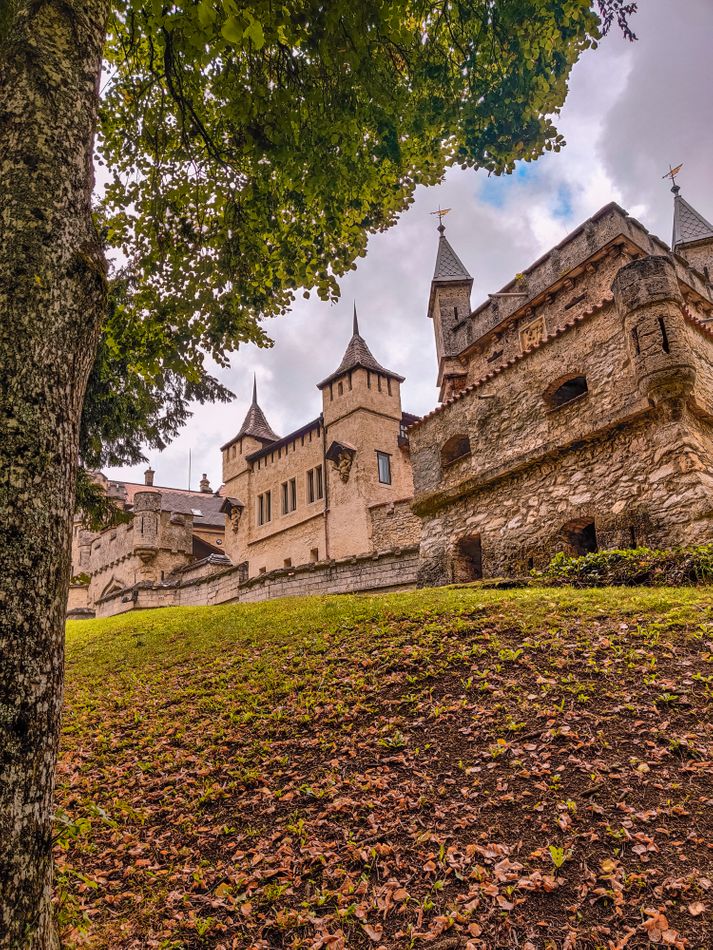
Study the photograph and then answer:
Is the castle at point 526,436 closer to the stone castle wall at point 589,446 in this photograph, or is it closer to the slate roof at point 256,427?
the stone castle wall at point 589,446

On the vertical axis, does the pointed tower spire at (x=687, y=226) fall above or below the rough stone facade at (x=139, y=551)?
above

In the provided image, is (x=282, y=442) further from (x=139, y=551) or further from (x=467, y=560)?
(x=467, y=560)

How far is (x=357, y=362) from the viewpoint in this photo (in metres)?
30.4

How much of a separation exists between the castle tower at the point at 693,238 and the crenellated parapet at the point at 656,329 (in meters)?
16.3

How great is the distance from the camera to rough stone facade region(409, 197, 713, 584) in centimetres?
1057

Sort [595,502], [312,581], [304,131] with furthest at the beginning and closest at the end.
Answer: [312,581], [595,502], [304,131]

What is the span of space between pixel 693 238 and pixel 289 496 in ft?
72.5

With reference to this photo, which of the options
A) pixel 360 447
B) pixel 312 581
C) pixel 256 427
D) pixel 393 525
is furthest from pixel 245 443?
pixel 312 581

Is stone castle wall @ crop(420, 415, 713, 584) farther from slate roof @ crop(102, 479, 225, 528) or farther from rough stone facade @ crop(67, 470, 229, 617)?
slate roof @ crop(102, 479, 225, 528)

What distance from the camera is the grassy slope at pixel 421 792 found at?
144 inches

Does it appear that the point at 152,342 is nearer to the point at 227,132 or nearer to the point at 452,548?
the point at 227,132

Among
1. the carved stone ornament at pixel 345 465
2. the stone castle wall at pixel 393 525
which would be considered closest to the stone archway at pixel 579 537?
the stone castle wall at pixel 393 525

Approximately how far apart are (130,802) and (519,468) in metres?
10.0

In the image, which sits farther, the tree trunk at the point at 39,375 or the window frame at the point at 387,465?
the window frame at the point at 387,465
